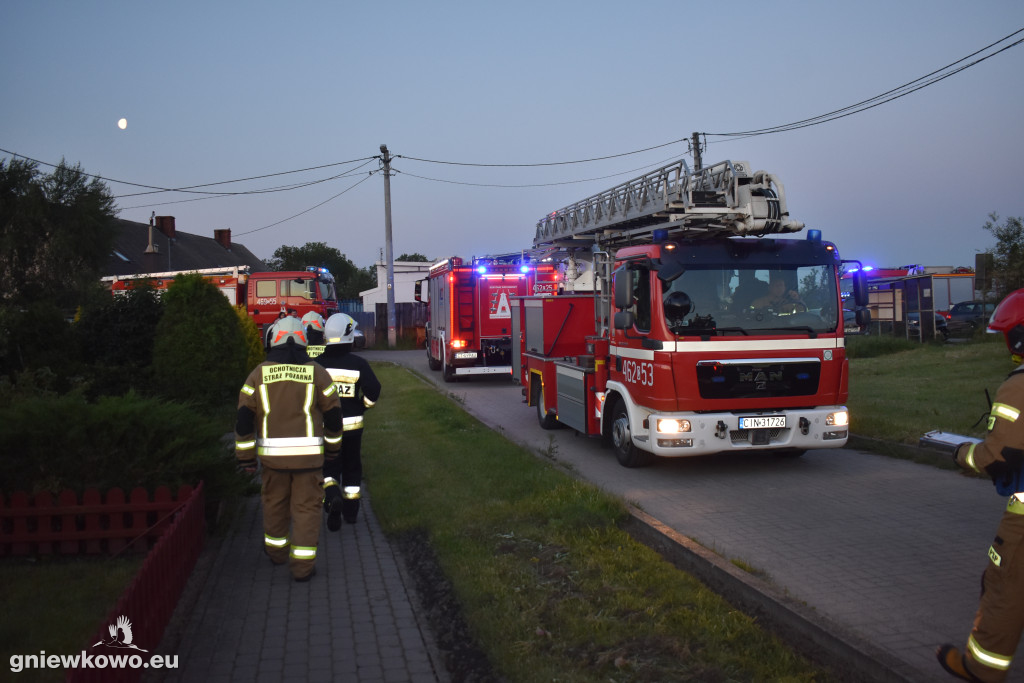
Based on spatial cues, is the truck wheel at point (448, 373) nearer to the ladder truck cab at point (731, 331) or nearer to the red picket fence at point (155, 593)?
the ladder truck cab at point (731, 331)

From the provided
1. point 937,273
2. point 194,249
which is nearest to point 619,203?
point 937,273

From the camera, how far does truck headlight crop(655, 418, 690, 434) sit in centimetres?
866

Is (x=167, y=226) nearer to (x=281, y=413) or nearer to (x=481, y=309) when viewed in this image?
(x=481, y=309)

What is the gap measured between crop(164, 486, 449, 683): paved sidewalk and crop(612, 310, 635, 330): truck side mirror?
3737 mm

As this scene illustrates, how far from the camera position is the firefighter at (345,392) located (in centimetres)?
693

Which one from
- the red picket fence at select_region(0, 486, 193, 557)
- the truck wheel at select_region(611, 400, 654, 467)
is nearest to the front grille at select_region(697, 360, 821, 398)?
the truck wheel at select_region(611, 400, 654, 467)

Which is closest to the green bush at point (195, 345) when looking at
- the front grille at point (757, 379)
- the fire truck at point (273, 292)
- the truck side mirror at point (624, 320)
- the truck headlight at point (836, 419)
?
the truck side mirror at point (624, 320)

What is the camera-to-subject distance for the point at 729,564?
5.53 metres

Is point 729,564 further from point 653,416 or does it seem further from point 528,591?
point 653,416

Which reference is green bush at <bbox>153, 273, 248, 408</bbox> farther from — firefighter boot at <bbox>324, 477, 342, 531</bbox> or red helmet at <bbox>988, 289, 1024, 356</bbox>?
red helmet at <bbox>988, 289, 1024, 356</bbox>

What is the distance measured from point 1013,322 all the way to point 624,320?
5.59 m

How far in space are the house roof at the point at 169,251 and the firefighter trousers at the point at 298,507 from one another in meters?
37.5

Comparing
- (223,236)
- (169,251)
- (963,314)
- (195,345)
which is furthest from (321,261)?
(195,345)
